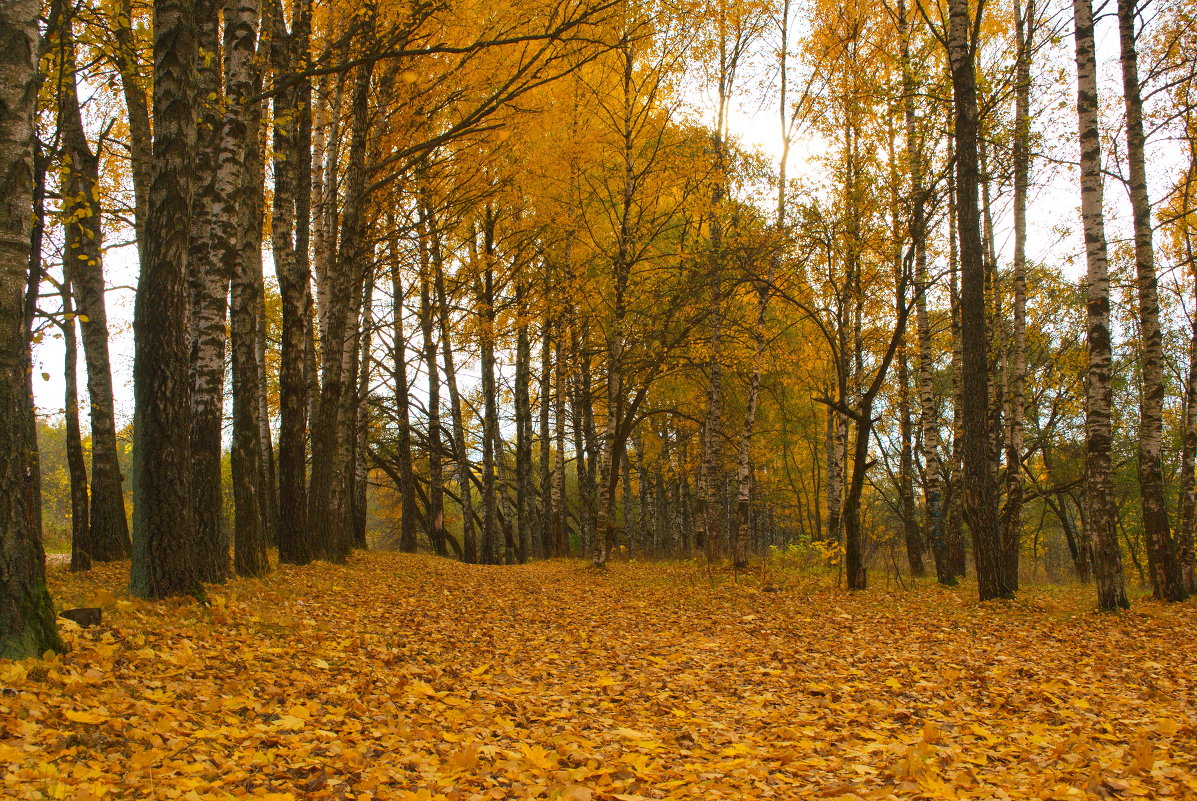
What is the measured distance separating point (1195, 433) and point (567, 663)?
1016 cm

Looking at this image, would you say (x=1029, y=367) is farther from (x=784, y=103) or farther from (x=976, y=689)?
(x=976, y=689)

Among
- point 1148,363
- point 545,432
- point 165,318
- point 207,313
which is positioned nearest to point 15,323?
point 165,318

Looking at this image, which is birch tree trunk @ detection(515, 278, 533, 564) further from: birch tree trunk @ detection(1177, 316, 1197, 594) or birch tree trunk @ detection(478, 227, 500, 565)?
birch tree trunk @ detection(1177, 316, 1197, 594)

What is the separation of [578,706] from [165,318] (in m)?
4.15

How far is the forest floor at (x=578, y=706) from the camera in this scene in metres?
2.94

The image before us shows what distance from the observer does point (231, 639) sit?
4832mm

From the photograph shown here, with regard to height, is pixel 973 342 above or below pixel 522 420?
above

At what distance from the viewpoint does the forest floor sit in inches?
116

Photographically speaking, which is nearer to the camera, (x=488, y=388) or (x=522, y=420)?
(x=488, y=388)

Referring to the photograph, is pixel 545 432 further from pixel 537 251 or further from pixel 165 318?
pixel 165 318

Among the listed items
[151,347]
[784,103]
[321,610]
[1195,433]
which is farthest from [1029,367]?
[151,347]

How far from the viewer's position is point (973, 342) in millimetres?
8820

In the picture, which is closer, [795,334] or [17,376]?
[17,376]

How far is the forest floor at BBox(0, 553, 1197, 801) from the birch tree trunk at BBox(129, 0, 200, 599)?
0.59m
